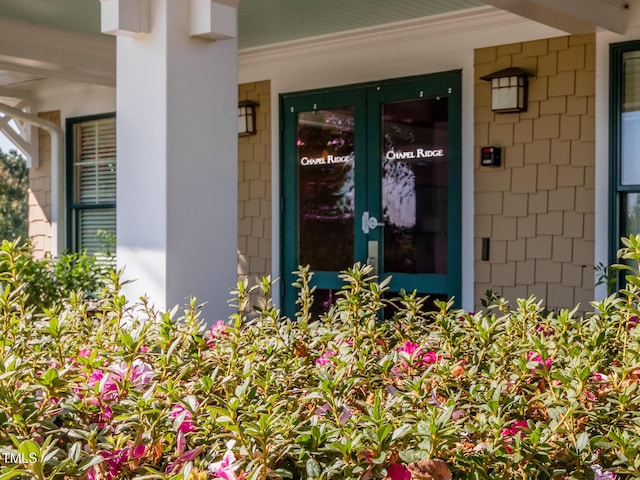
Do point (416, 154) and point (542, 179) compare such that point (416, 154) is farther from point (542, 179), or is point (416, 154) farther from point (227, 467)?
point (227, 467)

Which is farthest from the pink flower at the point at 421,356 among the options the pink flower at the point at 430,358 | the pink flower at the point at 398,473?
the pink flower at the point at 398,473

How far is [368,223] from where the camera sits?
6.85m

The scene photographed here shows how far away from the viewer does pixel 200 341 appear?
72.7 inches

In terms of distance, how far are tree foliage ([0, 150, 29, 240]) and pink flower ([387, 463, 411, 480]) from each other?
67.6ft

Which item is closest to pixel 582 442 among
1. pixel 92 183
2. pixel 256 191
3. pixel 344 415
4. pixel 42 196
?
pixel 344 415

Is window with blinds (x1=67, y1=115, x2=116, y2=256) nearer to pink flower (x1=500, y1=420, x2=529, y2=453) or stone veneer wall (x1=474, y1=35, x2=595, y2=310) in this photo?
stone veneer wall (x1=474, y1=35, x2=595, y2=310)

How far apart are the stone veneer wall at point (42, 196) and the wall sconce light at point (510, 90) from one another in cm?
548

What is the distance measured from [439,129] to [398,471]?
5500 mm

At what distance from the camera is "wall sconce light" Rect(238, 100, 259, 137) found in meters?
7.61

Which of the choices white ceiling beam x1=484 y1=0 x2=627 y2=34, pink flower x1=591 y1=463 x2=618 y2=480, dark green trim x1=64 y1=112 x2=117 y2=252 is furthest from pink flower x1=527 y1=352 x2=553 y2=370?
dark green trim x1=64 y1=112 x2=117 y2=252

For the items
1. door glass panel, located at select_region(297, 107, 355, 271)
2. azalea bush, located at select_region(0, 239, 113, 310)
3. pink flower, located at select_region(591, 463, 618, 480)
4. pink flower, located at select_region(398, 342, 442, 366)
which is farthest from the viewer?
door glass panel, located at select_region(297, 107, 355, 271)

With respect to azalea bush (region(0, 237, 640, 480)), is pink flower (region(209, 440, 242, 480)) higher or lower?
lower

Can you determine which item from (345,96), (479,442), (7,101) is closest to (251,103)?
(345,96)

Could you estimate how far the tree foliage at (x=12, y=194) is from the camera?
20.7 meters
